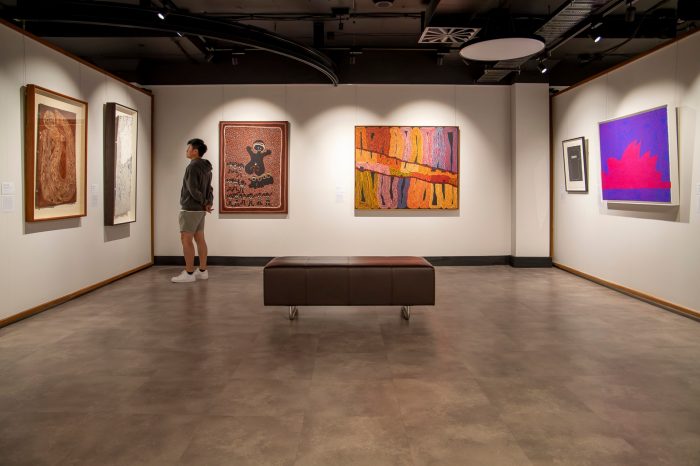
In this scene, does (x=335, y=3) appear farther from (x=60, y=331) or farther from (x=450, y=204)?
(x=60, y=331)

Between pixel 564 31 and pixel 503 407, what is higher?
pixel 564 31

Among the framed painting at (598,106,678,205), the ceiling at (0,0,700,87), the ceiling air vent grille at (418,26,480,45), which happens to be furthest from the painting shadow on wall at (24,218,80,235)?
the framed painting at (598,106,678,205)

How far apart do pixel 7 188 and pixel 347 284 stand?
3387 mm

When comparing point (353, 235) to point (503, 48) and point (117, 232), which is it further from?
point (503, 48)

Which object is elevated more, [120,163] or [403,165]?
[403,165]

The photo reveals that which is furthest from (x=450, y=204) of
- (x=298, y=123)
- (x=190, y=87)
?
(x=190, y=87)

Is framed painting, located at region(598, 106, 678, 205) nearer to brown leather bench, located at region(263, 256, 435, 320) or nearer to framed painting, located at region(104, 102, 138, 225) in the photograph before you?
brown leather bench, located at region(263, 256, 435, 320)

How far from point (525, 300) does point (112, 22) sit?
5854 millimetres

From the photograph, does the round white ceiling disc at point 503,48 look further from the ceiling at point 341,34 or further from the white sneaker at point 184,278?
the white sneaker at point 184,278

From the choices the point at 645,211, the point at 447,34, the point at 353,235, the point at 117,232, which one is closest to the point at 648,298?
the point at 645,211

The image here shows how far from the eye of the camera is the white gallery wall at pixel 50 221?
199 inches

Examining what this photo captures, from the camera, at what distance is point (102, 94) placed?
7082 mm

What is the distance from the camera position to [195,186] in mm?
7426

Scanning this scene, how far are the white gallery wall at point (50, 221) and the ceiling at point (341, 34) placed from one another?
0.67m
